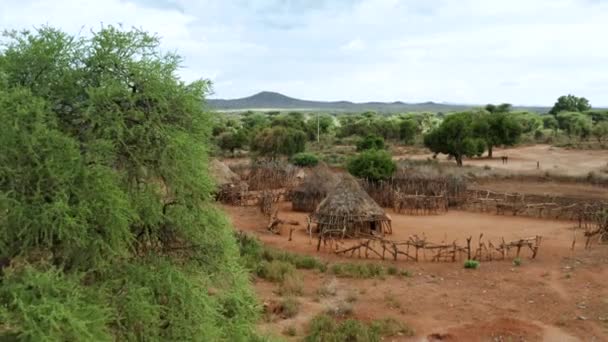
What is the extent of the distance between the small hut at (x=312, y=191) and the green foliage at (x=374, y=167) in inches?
77.8

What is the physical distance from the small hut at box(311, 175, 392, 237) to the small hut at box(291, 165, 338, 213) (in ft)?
13.0

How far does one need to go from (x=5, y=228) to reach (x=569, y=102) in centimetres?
10778

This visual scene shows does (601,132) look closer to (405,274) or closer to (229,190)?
(229,190)

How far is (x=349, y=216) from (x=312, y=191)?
5528 mm

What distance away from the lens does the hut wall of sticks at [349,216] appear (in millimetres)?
19531

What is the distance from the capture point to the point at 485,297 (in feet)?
43.3

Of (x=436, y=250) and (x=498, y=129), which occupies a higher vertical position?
(x=498, y=129)

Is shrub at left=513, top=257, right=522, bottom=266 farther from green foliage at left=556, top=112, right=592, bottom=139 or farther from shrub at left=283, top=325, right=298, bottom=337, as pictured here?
green foliage at left=556, top=112, right=592, bottom=139

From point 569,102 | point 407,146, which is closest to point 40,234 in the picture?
point 407,146

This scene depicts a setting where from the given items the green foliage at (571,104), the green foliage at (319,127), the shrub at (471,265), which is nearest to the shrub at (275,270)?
the shrub at (471,265)

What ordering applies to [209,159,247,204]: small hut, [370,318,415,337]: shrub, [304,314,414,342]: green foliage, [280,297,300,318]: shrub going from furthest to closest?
[209,159,247,204]: small hut → [280,297,300,318]: shrub → [370,318,415,337]: shrub → [304,314,414,342]: green foliage

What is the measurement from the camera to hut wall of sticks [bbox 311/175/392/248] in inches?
769

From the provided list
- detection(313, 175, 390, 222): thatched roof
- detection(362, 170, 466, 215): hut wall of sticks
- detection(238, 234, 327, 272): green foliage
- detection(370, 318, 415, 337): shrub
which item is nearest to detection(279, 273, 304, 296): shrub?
detection(238, 234, 327, 272): green foliage

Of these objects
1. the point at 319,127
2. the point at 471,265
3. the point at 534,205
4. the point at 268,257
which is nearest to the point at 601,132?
the point at 319,127
